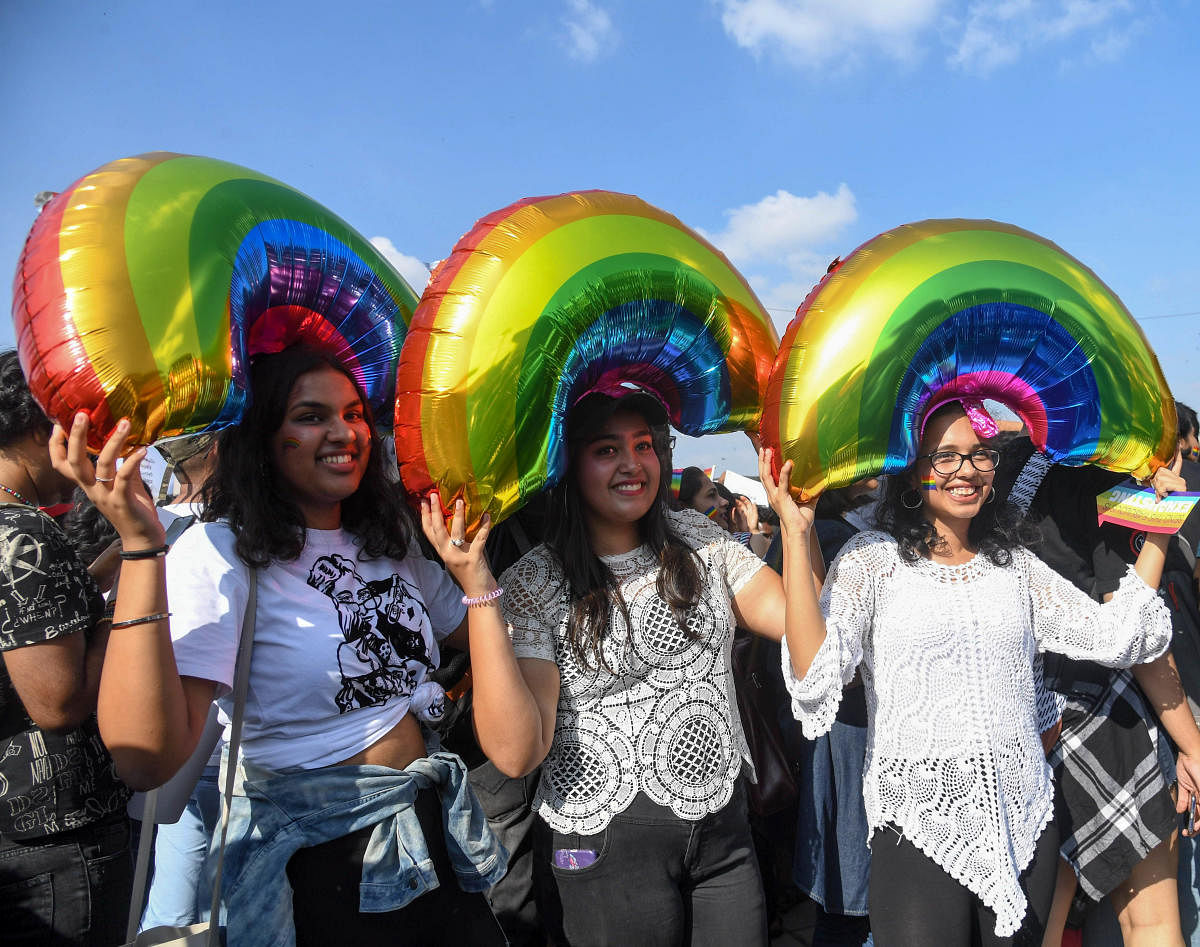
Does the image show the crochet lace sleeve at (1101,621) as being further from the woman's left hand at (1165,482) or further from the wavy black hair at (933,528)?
the woman's left hand at (1165,482)

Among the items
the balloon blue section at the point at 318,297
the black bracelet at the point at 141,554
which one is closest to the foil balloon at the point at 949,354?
the balloon blue section at the point at 318,297

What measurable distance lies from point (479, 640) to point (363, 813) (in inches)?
15.5

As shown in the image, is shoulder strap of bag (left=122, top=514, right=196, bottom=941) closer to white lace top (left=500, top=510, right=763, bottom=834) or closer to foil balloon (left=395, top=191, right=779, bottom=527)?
foil balloon (left=395, top=191, right=779, bottom=527)

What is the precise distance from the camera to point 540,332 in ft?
5.75

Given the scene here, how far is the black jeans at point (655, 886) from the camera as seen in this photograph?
1836mm

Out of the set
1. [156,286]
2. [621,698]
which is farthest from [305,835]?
[156,286]

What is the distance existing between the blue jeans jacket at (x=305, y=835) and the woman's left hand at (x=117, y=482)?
51 centimetres

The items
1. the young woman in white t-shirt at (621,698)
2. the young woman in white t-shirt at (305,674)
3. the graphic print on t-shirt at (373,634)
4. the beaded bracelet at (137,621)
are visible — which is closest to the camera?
the beaded bracelet at (137,621)

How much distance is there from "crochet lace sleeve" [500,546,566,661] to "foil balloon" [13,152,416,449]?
0.74 meters

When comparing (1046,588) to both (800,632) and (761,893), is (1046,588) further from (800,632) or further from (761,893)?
(761,893)

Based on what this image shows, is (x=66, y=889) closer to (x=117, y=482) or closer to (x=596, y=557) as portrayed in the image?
(x=117, y=482)

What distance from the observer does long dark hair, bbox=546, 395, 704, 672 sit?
1928mm

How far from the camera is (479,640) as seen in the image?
1.71 meters

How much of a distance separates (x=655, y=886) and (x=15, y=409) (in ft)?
6.15
